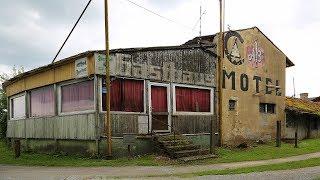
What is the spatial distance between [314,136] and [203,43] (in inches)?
614

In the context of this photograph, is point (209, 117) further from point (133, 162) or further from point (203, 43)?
point (133, 162)

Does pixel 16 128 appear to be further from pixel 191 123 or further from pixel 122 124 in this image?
pixel 191 123

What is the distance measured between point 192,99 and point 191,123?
1185 mm

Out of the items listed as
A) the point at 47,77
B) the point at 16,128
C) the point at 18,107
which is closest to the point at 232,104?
the point at 47,77

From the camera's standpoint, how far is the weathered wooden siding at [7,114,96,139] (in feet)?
53.0

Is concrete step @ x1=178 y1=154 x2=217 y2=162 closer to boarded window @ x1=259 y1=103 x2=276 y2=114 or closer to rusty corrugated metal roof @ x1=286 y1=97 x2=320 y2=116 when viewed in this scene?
boarded window @ x1=259 y1=103 x2=276 y2=114

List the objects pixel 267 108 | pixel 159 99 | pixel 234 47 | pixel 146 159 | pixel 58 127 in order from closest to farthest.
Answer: pixel 146 159 → pixel 159 99 → pixel 58 127 → pixel 234 47 → pixel 267 108

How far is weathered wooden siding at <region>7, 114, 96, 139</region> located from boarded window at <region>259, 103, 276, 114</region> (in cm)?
1238

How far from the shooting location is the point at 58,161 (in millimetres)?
15680

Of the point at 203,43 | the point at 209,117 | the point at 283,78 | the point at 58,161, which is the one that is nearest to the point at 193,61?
the point at 203,43

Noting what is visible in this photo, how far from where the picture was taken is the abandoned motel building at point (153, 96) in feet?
53.4

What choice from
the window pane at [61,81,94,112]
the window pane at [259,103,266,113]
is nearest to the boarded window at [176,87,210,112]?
the window pane at [61,81,94,112]

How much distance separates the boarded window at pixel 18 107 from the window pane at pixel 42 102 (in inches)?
46.5

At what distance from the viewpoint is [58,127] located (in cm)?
1834
